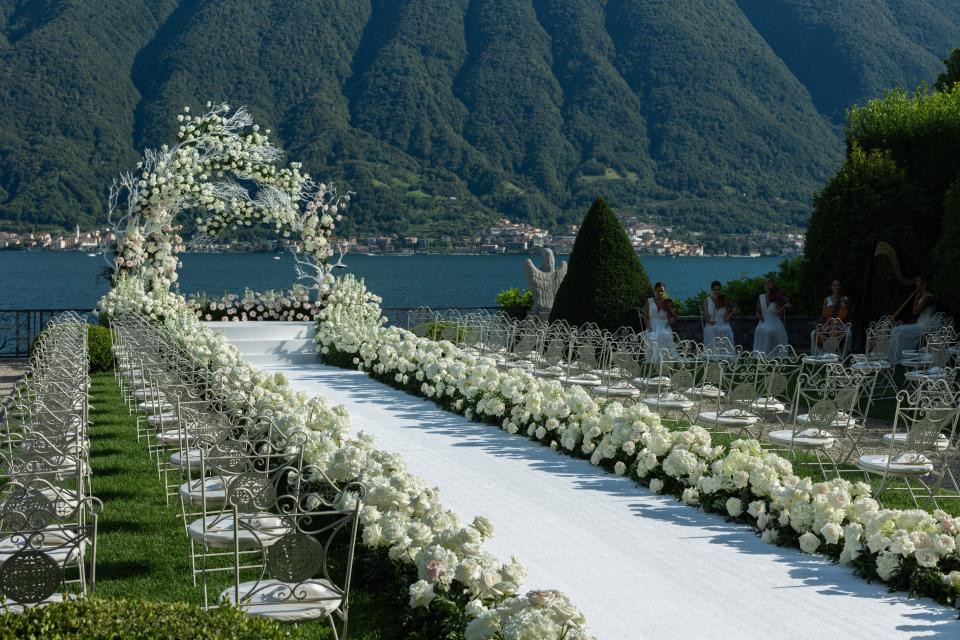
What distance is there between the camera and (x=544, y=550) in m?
6.43

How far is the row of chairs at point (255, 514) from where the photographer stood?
4297 mm

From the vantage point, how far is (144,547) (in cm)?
654

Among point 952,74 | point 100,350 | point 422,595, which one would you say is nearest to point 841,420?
point 422,595

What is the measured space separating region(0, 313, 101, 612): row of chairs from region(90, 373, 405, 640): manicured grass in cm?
21

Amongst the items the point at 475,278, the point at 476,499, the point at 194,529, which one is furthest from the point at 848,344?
the point at 475,278

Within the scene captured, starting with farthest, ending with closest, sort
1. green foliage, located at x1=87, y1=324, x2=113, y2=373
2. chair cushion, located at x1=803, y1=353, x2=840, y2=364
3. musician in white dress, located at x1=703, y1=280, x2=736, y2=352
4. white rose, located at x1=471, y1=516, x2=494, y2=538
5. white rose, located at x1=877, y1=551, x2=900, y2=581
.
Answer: musician in white dress, located at x1=703, y1=280, x2=736, y2=352 < green foliage, located at x1=87, y1=324, x2=113, y2=373 < chair cushion, located at x1=803, y1=353, x2=840, y2=364 < white rose, located at x1=877, y1=551, x2=900, y2=581 < white rose, located at x1=471, y1=516, x2=494, y2=538

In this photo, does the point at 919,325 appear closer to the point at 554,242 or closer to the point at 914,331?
the point at 914,331

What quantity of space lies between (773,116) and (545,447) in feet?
306

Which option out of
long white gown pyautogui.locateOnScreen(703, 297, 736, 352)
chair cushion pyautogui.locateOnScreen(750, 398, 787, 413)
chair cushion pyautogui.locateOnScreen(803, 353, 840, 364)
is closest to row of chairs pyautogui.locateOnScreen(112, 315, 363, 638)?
chair cushion pyautogui.locateOnScreen(750, 398, 787, 413)

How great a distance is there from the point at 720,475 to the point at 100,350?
12042 mm

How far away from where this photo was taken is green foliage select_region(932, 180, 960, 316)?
17.0m

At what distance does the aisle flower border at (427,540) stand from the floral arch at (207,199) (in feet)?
31.6

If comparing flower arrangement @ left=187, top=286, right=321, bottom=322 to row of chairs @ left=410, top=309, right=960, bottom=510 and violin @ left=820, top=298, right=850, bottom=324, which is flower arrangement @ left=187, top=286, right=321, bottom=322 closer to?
row of chairs @ left=410, top=309, right=960, bottom=510

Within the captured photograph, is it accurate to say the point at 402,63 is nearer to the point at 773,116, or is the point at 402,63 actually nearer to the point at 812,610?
the point at 773,116
